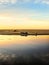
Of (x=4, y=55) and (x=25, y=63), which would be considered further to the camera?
(x=4, y=55)

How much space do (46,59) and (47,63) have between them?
0.98m

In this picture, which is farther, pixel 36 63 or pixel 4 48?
pixel 4 48

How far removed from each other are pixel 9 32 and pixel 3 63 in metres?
25.1

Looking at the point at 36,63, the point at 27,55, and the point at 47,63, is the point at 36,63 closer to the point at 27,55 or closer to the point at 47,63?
the point at 47,63

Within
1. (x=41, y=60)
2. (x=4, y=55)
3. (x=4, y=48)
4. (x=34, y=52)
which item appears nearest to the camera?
(x=41, y=60)

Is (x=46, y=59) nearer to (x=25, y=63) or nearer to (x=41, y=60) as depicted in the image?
(x=41, y=60)

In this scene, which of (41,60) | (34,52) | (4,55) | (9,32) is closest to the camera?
(41,60)

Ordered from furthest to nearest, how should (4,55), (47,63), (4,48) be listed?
1. (4,48)
2. (4,55)
3. (47,63)

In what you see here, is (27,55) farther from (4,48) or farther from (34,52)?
(4,48)

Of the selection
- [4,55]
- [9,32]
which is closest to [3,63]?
[4,55]

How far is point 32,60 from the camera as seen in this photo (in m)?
13.3

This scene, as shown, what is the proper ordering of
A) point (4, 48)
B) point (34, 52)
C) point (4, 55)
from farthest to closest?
point (4, 48), point (34, 52), point (4, 55)

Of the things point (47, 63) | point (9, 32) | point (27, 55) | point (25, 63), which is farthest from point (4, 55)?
point (9, 32)

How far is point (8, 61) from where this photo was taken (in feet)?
42.4
